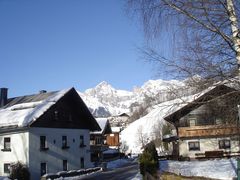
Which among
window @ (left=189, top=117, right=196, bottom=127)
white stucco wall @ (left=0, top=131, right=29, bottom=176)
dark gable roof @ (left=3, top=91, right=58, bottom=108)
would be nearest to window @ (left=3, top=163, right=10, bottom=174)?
white stucco wall @ (left=0, top=131, right=29, bottom=176)

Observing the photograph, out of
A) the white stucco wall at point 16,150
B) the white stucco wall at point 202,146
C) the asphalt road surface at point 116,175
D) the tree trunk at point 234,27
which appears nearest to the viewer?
the tree trunk at point 234,27

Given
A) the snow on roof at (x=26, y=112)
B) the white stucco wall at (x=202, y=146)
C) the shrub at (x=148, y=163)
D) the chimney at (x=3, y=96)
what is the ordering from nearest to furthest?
the shrub at (x=148, y=163)
the snow on roof at (x=26, y=112)
the white stucco wall at (x=202, y=146)
the chimney at (x=3, y=96)

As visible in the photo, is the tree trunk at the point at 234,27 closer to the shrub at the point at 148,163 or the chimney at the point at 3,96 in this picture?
the shrub at the point at 148,163

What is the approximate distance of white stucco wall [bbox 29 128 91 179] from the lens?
31.5 metres

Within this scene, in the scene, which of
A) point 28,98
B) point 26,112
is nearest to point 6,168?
point 26,112

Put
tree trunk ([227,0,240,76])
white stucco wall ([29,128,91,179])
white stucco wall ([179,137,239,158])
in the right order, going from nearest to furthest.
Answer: tree trunk ([227,0,240,76]) → white stucco wall ([29,128,91,179]) → white stucco wall ([179,137,239,158])

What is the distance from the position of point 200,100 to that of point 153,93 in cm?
114

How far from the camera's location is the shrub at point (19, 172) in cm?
2919

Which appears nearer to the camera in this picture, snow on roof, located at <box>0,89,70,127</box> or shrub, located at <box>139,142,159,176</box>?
shrub, located at <box>139,142,159,176</box>

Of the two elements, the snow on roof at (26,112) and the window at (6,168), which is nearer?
the snow on roof at (26,112)

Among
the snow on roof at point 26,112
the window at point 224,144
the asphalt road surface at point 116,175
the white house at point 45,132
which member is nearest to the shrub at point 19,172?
the white house at point 45,132

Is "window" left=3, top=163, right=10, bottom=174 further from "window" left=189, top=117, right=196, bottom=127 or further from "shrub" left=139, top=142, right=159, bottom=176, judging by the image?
"window" left=189, top=117, right=196, bottom=127

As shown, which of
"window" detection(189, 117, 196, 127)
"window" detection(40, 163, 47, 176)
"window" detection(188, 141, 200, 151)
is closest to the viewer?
"window" detection(40, 163, 47, 176)

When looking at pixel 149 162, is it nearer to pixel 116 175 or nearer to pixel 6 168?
pixel 116 175
